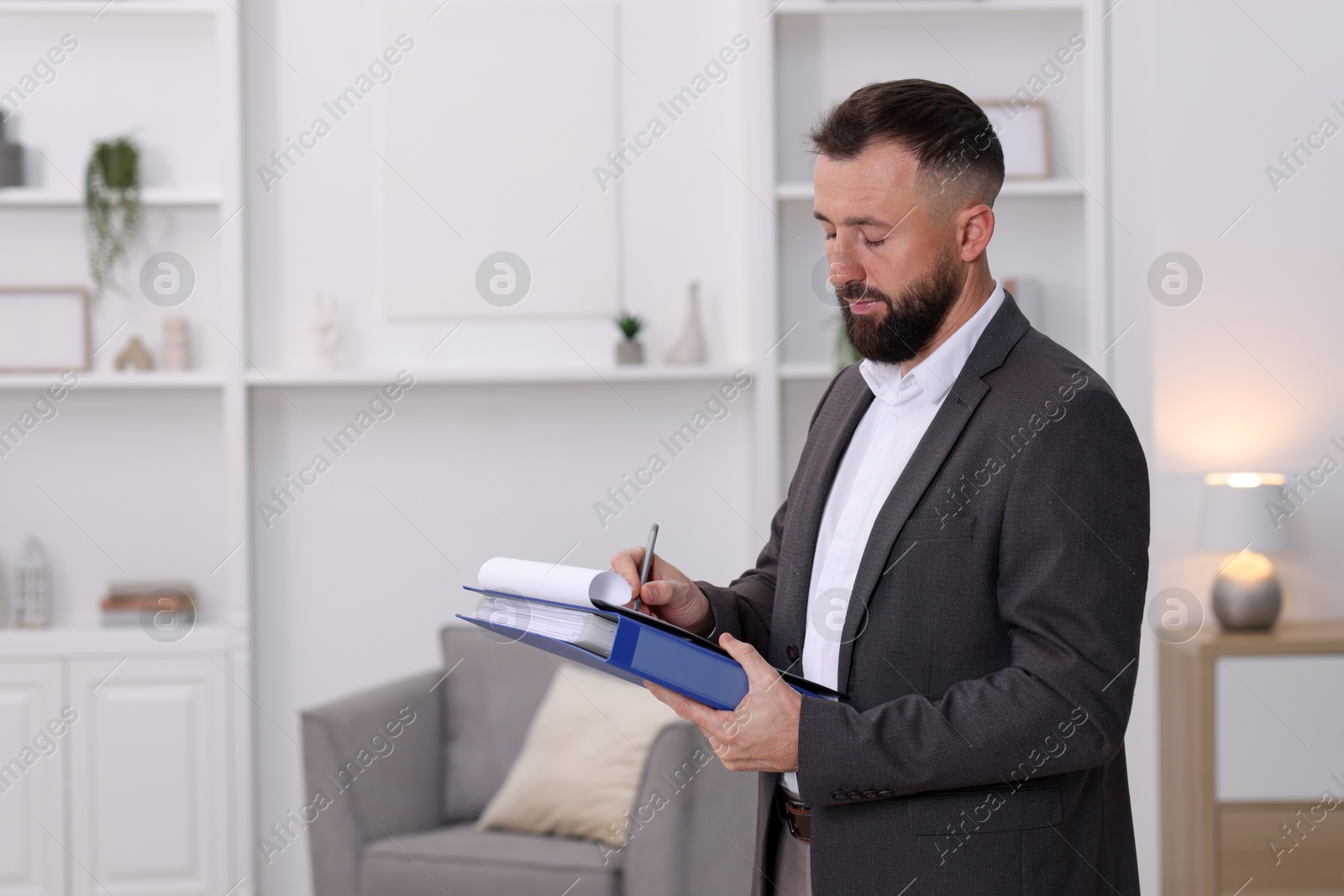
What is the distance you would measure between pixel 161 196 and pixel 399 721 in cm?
159

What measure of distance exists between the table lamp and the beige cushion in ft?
4.50

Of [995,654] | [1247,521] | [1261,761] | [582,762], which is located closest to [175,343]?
[582,762]

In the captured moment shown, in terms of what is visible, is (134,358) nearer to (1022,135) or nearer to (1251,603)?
(1022,135)

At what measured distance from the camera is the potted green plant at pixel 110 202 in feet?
10.00

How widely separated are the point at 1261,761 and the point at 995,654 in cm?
181

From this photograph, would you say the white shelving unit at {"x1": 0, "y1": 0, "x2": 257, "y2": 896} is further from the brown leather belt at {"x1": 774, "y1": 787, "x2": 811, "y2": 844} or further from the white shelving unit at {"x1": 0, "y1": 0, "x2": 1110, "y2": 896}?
the brown leather belt at {"x1": 774, "y1": 787, "x2": 811, "y2": 844}

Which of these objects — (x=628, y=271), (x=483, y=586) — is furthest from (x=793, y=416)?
(x=483, y=586)

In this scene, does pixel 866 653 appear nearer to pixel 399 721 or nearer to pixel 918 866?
pixel 918 866

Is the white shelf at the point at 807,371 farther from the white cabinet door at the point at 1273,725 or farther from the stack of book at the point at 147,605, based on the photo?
the stack of book at the point at 147,605

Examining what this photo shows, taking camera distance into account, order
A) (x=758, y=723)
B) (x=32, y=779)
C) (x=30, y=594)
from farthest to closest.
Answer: (x=30, y=594) → (x=32, y=779) → (x=758, y=723)

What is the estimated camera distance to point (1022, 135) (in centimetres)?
315

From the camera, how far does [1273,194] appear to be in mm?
2791

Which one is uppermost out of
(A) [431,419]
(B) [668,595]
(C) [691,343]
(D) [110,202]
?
(D) [110,202]

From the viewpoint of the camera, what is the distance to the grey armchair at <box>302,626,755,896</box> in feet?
7.66
